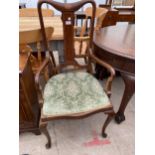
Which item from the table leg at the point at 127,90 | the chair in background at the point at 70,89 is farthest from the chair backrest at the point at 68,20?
the table leg at the point at 127,90

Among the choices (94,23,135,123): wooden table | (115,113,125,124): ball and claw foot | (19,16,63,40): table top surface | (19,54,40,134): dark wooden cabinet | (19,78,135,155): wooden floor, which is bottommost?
(19,78,135,155): wooden floor

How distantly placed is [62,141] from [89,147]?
241 millimetres

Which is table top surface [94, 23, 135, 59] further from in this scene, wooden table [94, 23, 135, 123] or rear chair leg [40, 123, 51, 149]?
rear chair leg [40, 123, 51, 149]

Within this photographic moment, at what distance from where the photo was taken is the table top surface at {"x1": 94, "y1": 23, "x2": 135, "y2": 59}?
1346 millimetres

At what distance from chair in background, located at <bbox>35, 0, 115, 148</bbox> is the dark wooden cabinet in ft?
0.44

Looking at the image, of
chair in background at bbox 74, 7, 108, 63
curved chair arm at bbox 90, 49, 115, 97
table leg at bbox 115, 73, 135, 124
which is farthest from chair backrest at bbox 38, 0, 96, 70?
table leg at bbox 115, 73, 135, 124

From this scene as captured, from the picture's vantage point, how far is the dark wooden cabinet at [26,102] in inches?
52.7

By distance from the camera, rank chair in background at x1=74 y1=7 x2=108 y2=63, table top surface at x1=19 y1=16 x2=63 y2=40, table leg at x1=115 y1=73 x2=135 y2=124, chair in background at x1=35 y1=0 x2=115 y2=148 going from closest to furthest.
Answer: chair in background at x1=35 y1=0 x2=115 y2=148
table leg at x1=115 y1=73 x2=135 y2=124
table top surface at x1=19 y1=16 x2=63 y2=40
chair in background at x1=74 y1=7 x2=108 y2=63

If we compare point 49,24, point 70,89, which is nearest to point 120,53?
point 70,89

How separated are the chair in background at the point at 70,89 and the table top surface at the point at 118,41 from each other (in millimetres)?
119

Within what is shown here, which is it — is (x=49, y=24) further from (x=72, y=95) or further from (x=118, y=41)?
(x=72, y=95)

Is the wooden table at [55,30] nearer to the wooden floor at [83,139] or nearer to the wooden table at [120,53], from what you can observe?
the wooden table at [120,53]

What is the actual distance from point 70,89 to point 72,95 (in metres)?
0.08
